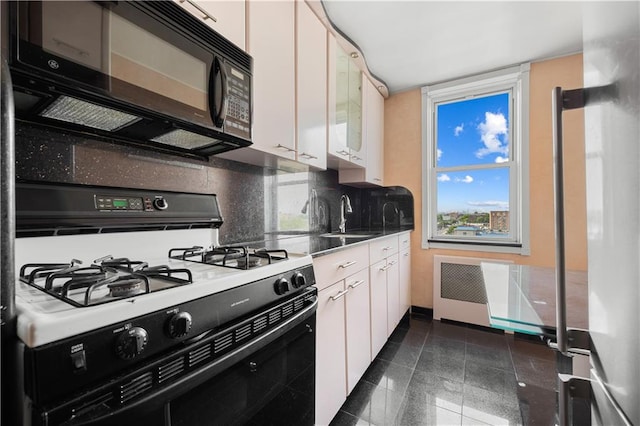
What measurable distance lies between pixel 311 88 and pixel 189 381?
5.30ft

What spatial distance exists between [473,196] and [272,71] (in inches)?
97.2

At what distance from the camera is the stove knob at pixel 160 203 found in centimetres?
113

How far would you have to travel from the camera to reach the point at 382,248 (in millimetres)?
2129

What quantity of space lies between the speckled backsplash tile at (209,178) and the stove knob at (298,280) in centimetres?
62

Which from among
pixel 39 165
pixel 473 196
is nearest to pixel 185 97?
pixel 39 165

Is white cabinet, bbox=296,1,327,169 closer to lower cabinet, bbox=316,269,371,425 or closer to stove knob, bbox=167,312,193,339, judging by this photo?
lower cabinet, bbox=316,269,371,425

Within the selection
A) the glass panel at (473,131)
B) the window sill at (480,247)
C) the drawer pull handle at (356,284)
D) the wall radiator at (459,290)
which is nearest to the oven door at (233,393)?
the drawer pull handle at (356,284)

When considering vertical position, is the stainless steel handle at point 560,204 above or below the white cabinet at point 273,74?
below

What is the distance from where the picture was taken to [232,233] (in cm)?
153

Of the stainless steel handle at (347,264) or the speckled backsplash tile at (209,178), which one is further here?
the stainless steel handle at (347,264)

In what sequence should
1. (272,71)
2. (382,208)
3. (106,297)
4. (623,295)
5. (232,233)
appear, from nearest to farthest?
(623,295), (106,297), (272,71), (232,233), (382,208)

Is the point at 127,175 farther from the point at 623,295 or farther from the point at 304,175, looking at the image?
the point at 623,295

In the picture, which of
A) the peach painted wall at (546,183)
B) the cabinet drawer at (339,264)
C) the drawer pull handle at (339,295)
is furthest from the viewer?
the peach painted wall at (546,183)

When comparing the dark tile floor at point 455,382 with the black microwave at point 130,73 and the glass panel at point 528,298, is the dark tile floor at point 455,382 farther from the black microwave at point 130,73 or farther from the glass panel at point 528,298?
the black microwave at point 130,73
